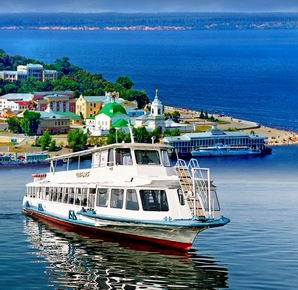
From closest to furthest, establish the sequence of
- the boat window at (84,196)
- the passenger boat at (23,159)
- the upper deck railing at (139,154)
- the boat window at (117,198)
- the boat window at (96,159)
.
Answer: the boat window at (117,198) < the upper deck railing at (139,154) < the boat window at (96,159) < the boat window at (84,196) < the passenger boat at (23,159)

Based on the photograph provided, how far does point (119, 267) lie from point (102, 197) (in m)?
6.52

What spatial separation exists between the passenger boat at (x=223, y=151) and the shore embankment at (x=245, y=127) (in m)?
4.15

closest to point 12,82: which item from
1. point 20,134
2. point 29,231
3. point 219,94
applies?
point 219,94

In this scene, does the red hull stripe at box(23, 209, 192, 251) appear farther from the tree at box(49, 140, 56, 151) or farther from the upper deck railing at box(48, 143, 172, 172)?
the tree at box(49, 140, 56, 151)

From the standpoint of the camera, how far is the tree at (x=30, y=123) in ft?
384

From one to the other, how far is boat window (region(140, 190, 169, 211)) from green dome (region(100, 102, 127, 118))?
70.0m

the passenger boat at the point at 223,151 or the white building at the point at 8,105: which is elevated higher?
the white building at the point at 8,105

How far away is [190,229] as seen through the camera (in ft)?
Answer: 154

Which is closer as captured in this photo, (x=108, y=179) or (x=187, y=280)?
(x=187, y=280)

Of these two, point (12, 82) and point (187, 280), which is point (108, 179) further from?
point (12, 82)

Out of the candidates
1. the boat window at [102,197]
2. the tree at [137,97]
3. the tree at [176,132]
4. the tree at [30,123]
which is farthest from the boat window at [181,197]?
the tree at [137,97]

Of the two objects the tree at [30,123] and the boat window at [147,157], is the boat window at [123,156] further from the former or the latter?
the tree at [30,123]

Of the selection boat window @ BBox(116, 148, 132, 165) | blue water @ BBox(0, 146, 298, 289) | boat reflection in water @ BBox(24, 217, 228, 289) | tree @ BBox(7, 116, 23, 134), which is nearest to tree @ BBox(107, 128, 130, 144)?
tree @ BBox(7, 116, 23, 134)

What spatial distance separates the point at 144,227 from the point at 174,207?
1.53 metres
